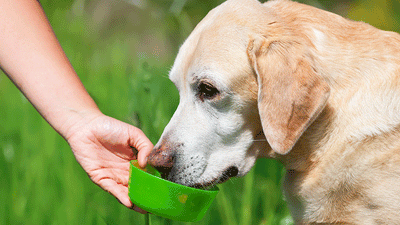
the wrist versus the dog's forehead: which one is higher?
the dog's forehead

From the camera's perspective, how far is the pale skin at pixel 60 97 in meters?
2.13

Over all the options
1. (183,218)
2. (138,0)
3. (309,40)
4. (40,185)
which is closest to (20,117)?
(40,185)

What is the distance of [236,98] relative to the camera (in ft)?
6.51

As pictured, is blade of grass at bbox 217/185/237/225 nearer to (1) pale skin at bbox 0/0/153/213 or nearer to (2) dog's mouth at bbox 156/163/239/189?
(2) dog's mouth at bbox 156/163/239/189

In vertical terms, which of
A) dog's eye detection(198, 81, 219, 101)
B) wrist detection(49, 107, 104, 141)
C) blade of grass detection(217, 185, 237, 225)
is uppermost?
dog's eye detection(198, 81, 219, 101)

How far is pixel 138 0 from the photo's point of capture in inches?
202

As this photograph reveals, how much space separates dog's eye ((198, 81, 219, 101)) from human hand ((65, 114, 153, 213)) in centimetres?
36

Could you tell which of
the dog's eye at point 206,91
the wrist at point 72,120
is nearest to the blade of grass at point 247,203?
the dog's eye at point 206,91

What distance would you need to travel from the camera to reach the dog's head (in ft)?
6.12

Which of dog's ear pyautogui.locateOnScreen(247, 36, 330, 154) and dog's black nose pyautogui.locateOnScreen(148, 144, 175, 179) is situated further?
dog's black nose pyautogui.locateOnScreen(148, 144, 175, 179)

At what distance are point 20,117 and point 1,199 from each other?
1225 millimetres

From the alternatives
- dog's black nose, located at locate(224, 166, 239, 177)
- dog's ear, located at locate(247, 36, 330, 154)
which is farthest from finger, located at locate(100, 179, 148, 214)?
dog's ear, located at locate(247, 36, 330, 154)

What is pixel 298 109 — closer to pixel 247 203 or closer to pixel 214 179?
pixel 214 179

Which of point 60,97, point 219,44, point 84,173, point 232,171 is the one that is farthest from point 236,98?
point 84,173
